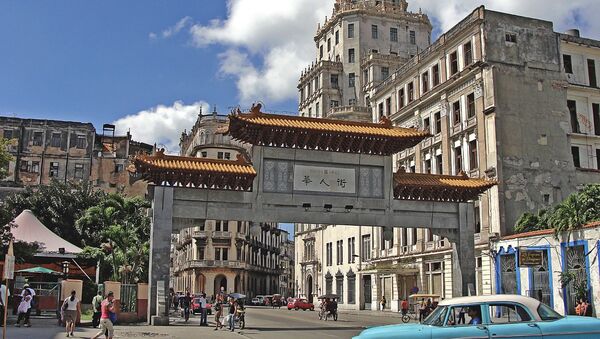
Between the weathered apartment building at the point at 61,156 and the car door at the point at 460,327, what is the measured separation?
70.2 meters

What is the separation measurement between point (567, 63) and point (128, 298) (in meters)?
→ 33.4

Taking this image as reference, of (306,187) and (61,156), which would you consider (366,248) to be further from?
(61,156)

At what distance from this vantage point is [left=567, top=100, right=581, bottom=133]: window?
41594 mm

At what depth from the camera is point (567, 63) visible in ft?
140

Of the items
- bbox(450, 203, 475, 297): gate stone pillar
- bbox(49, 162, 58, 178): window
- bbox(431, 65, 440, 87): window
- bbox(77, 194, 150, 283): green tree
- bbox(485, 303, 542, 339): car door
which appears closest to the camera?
bbox(485, 303, 542, 339): car door

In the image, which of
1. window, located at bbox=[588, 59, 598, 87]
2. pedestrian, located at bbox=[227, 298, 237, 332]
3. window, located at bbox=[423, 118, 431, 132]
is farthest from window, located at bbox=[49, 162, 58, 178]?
window, located at bbox=[588, 59, 598, 87]

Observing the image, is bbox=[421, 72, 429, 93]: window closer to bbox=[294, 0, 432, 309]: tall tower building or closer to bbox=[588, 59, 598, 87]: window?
bbox=[588, 59, 598, 87]: window

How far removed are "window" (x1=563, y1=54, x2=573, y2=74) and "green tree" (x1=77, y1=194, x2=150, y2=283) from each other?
3248 centimetres

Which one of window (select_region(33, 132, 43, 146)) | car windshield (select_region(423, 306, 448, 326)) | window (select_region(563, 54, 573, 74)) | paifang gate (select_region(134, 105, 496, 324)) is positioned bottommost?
car windshield (select_region(423, 306, 448, 326))

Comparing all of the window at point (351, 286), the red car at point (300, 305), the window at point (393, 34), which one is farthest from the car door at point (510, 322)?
the window at point (393, 34)

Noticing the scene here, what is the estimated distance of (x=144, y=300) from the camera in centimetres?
2917

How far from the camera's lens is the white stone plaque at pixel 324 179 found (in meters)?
29.6

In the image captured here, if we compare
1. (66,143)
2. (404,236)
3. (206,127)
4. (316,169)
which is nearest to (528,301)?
(316,169)

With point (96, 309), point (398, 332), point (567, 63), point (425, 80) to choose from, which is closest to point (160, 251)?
point (96, 309)
